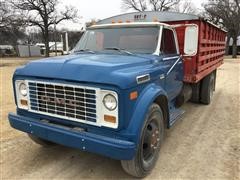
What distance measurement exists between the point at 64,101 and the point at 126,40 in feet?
5.57

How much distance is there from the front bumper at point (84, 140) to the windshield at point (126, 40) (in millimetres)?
1682

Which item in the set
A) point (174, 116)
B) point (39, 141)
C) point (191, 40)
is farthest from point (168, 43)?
point (39, 141)

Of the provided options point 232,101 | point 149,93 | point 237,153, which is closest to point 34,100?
point 149,93

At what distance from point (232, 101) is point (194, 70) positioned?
10.1 feet

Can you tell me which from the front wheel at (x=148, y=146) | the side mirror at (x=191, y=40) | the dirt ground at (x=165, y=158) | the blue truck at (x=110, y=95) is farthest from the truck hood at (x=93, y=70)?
the dirt ground at (x=165, y=158)

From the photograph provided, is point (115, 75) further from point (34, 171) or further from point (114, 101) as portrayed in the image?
point (34, 171)

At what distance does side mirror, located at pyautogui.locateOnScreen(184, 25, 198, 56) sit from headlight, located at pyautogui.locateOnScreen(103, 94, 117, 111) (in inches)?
81.9

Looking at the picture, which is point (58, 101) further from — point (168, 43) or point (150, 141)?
point (168, 43)

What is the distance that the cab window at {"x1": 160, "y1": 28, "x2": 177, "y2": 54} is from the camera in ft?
14.1

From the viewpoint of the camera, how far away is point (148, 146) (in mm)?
3525

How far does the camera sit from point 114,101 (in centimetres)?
288

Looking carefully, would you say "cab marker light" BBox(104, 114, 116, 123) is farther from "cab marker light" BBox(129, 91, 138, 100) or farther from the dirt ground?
the dirt ground

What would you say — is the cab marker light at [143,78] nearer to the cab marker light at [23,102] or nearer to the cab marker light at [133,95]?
the cab marker light at [133,95]

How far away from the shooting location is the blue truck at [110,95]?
9.51ft
